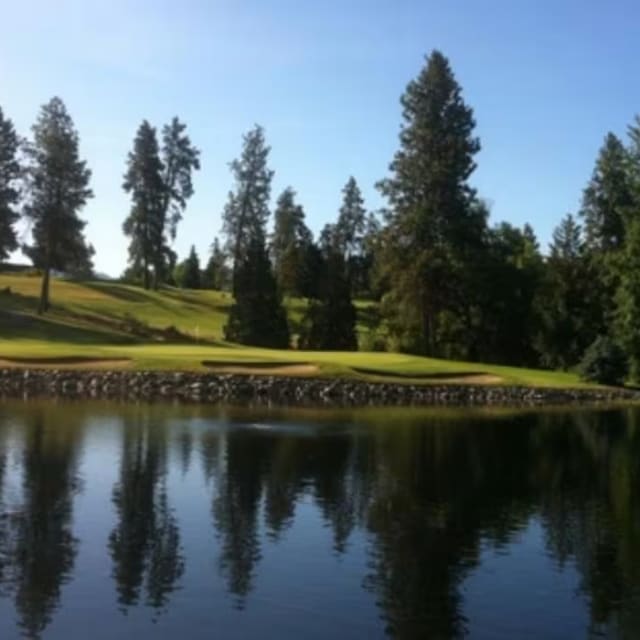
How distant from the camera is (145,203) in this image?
89375mm

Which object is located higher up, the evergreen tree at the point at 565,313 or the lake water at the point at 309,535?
the evergreen tree at the point at 565,313

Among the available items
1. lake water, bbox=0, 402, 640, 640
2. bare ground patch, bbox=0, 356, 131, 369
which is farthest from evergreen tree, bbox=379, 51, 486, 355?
lake water, bbox=0, 402, 640, 640

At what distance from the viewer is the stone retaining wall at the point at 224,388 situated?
1854 inches

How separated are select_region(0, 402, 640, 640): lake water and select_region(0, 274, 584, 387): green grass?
19434mm

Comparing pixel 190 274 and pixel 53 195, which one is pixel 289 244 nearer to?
pixel 190 274

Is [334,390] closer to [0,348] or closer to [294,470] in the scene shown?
[0,348]

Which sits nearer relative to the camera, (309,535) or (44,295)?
(309,535)

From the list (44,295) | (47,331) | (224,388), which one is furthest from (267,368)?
(44,295)

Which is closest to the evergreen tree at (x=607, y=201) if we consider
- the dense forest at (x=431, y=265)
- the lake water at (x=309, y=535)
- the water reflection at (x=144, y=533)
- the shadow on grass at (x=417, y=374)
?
the dense forest at (x=431, y=265)

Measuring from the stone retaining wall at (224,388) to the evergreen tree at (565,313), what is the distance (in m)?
22.5

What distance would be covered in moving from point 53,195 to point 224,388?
31.0m

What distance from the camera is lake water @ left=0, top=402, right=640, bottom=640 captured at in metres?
13.7

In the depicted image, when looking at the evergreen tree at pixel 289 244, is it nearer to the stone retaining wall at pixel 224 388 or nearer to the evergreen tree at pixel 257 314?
the evergreen tree at pixel 257 314

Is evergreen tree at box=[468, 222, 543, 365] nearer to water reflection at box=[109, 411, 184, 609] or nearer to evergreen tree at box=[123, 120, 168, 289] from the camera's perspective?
evergreen tree at box=[123, 120, 168, 289]
